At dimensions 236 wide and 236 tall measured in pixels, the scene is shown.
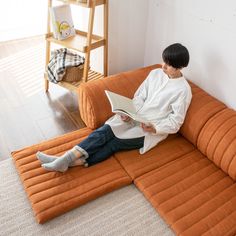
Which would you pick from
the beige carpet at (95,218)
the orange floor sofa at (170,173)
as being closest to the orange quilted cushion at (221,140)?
the orange floor sofa at (170,173)

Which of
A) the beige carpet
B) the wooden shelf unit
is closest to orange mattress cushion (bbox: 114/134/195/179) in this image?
the beige carpet

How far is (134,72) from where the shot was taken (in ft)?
6.52

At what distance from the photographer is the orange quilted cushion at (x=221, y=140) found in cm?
147

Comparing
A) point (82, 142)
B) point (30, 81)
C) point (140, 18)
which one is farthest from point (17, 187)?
point (140, 18)

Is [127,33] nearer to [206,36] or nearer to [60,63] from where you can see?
[60,63]

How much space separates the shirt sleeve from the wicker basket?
91cm

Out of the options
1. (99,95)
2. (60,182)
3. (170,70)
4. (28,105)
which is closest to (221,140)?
(170,70)

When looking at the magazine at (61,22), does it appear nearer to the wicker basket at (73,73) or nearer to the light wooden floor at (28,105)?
the wicker basket at (73,73)

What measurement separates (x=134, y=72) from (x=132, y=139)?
0.58 m

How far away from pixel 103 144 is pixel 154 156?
31 cm

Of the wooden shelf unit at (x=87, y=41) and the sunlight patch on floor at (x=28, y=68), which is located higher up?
the wooden shelf unit at (x=87, y=41)

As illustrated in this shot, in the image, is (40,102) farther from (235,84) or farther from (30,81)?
(235,84)

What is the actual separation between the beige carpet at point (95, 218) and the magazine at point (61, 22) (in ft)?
4.00

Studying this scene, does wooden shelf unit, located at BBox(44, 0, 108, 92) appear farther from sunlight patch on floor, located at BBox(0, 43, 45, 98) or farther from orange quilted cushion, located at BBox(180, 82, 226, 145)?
orange quilted cushion, located at BBox(180, 82, 226, 145)
